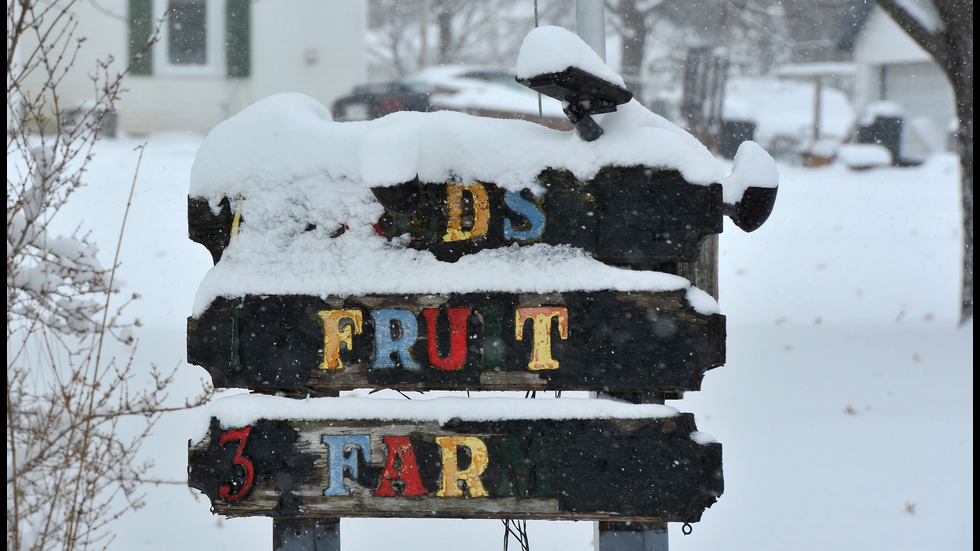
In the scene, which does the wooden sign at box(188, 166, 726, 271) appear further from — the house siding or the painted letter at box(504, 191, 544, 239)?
the house siding

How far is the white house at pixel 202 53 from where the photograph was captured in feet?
48.1

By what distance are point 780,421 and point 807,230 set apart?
22.6 feet

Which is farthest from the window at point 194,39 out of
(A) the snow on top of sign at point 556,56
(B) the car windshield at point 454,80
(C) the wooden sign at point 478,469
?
(A) the snow on top of sign at point 556,56

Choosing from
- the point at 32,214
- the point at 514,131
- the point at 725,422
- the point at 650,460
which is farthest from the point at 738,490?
the point at 32,214

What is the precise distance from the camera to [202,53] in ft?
49.4

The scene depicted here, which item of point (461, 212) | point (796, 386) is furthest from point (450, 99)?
point (461, 212)

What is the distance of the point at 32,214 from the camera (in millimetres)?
3568

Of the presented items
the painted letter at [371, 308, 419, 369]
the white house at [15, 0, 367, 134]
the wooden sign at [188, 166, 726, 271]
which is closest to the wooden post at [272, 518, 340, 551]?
the painted letter at [371, 308, 419, 369]

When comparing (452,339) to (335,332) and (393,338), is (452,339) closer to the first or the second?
(393,338)

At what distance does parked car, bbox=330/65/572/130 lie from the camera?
14191 millimetres

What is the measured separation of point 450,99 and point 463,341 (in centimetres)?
1292

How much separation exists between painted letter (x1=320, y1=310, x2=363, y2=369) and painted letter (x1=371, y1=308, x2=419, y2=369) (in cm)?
6

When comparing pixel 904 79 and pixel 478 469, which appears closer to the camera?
pixel 478 469

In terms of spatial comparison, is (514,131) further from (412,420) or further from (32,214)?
(32,214)
